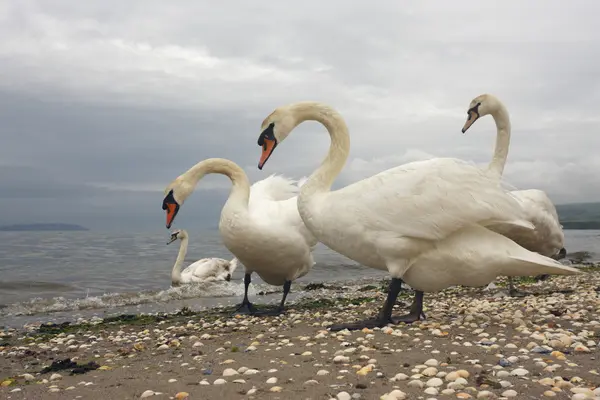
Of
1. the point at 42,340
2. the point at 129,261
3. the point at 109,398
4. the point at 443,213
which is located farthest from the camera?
the point at 129,261

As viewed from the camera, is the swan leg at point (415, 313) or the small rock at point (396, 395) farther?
the swan leg at point (415, 313)

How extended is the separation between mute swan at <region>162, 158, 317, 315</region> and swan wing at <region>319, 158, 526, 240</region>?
296 cm

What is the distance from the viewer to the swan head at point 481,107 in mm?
11648

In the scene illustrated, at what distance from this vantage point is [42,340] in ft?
28.6

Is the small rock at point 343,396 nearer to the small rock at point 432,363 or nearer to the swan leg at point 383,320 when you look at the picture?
the small rock at point 432,363

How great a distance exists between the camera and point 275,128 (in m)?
8.16

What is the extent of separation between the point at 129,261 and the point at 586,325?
82.0 feet

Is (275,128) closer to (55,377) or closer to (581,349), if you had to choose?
(55,377)

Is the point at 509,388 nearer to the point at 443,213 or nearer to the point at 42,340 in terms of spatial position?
the point at 443,213

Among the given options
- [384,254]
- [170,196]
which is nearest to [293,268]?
[170,196]

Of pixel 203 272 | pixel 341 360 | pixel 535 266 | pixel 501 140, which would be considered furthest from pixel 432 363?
pixel 203 272

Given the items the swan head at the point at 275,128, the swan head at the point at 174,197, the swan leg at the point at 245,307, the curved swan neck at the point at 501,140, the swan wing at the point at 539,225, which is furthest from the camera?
the curved swan neck at the point at 501,140

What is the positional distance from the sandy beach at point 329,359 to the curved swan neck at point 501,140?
336 centimetres


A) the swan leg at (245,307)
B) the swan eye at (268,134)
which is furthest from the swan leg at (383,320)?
the swan leg at (245,307)
